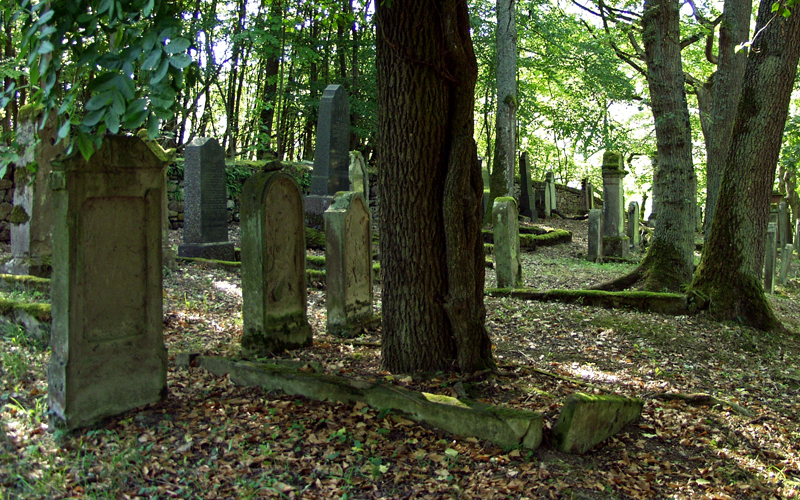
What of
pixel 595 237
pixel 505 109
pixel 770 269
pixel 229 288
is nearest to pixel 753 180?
pixel 770 269

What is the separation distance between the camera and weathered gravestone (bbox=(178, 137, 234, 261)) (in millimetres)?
10742

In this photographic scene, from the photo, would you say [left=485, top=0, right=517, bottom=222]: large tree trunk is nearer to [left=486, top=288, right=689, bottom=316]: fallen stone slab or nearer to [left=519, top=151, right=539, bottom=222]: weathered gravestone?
[left=519, top=151, right=539, bottom=222]: weathered gravestone

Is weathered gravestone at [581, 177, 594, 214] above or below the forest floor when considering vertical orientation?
above

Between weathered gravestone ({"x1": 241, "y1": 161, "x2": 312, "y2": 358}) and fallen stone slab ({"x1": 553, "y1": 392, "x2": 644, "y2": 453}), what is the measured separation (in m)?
2.63

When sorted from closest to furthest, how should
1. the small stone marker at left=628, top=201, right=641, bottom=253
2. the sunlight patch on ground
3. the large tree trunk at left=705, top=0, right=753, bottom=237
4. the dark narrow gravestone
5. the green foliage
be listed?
1. the green foliage
2. the dark narrow gravestone
3. the sunlight patch on ground
4. the large tree trunk at left=705, top=0, right=753, bottom=237
5. the small stone marker at left=628, top=201, right=641, bottom=253

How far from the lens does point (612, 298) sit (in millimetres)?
7805

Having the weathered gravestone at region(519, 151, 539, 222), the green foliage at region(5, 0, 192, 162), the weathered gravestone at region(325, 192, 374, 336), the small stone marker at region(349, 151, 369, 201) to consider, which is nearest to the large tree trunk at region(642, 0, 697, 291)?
the weathered gravestone at region(325, 192, 374, 336)

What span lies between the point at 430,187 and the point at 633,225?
46.1 feet

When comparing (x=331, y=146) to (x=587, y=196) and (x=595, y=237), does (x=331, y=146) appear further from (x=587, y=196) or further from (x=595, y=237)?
(x=587, y=196)

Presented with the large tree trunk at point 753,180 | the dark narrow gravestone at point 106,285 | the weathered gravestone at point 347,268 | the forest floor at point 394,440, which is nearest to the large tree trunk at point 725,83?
the large tree trunk at point 753,180

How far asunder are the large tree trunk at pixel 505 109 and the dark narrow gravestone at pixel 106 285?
1379 centimetres

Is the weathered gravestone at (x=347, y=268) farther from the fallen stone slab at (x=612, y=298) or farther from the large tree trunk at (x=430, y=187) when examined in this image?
the fallen stone slab at (x=612, y=298)

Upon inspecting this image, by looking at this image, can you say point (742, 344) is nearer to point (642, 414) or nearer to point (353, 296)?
point (642, 414)

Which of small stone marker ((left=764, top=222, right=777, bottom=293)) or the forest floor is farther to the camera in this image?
small stone marker ((left=764, top=222, right=777, bottom=293))
